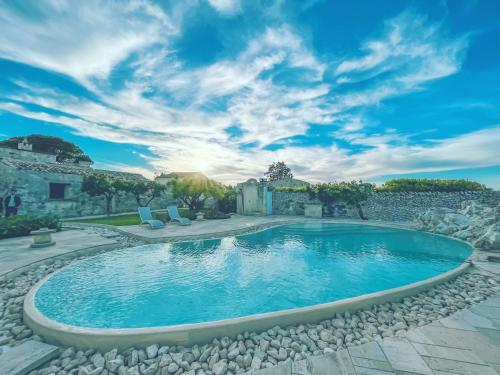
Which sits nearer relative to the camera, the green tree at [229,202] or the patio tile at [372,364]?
the patio tile at [372,364]

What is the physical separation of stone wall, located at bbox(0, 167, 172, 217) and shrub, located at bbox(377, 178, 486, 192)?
23.4m

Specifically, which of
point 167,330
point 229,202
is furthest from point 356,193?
point 167,330

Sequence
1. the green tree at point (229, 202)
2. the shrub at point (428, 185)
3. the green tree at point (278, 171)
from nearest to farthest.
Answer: the shrub at point (428, 185) < the green tree at point (229, 202) < the green tree at point (278, 171)

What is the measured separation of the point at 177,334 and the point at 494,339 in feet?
13.7

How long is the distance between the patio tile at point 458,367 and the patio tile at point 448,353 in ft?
0.22

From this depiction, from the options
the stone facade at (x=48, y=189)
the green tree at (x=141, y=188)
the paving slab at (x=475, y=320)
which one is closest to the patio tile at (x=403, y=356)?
the paving slab at (x=475, y=320)

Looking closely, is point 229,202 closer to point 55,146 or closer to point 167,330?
point 167,330

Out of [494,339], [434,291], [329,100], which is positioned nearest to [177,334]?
[494,339]

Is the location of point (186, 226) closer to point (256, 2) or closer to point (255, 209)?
point (255, 209)

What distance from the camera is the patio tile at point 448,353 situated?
243 centimetres

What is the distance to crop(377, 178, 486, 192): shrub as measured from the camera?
47.0 ft

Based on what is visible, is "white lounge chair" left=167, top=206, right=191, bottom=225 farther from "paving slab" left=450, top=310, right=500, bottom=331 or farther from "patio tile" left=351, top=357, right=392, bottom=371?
"paving slab" left=450, top=310, right=500, bottom=331

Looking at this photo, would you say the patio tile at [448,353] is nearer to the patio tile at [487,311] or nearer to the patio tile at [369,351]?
the patio tile at [369,351]

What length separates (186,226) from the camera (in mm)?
12406
